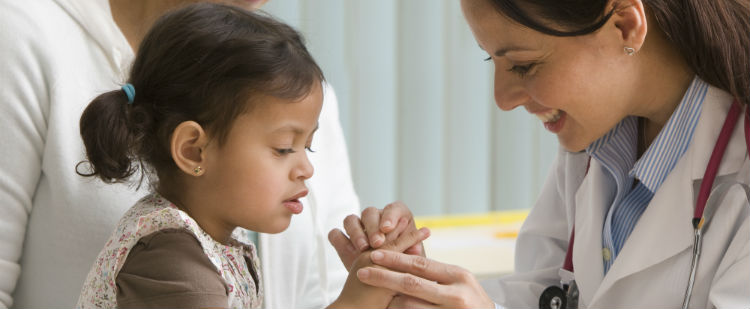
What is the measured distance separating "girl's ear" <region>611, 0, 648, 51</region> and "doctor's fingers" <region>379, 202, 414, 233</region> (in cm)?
48

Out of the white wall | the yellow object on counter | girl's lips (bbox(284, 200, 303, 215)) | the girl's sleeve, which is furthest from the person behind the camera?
the yellow object on counter

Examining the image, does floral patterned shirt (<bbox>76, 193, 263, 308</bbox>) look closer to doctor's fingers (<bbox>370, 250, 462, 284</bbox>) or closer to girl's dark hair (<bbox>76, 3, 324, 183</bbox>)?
girl's dark hair (<bbox>76, 3, 324, 183</bbox>)

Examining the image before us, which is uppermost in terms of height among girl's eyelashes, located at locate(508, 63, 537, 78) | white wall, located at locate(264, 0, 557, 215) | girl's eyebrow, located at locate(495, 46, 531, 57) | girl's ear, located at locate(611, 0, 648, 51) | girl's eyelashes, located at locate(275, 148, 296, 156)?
girl's ear, located at locate(611, 0, 648, 51)

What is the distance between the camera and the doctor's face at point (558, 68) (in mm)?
1286

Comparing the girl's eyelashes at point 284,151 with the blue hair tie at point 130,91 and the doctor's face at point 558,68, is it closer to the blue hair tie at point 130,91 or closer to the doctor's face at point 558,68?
the blue hair tie at point 130,91

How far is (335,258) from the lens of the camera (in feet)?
5.65

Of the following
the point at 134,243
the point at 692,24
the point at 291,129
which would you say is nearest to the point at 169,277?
the point at 134,243

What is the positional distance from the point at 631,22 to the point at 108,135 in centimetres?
87

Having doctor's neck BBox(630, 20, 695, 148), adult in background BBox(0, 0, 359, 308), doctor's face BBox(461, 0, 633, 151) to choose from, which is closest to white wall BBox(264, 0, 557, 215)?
adult in background BBox(0, 0, 359, 308)

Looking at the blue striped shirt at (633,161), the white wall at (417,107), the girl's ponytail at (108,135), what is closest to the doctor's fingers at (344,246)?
the girl's ponytail at (108,135)

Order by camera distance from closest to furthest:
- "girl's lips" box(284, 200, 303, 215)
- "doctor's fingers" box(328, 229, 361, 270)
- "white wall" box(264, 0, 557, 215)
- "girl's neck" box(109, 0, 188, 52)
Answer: "girl's lips" box(284, 200, 303, 215) → "doctor's fingers" box(328, 229, 361, 270) → "girl's neck" box(109, 0, 188, 52) → "white wall" box(264, 0, 557, 215)

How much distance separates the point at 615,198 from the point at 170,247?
877mm

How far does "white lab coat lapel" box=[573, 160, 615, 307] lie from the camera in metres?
1.44

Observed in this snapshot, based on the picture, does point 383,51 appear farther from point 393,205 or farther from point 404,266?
point 404,266
